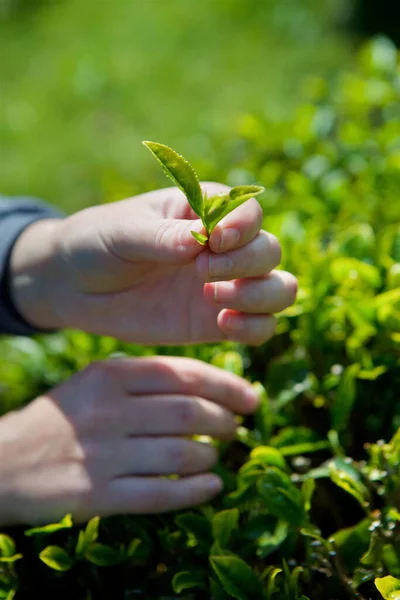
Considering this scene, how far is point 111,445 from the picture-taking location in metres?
1.58

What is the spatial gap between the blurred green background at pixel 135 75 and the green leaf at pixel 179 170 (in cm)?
304

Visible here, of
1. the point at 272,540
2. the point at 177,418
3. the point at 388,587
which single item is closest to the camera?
the point at 388,587

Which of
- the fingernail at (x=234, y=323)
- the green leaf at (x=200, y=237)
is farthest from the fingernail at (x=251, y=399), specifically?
the green leaf at (x=200, y=237)

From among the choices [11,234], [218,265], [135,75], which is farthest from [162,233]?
[135,75]

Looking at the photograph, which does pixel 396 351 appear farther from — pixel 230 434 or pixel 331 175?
pixel 331 175

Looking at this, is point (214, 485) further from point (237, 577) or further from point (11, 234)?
point (11, 234)

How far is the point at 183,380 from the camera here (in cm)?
164

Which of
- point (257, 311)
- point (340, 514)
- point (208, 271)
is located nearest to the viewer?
point (208, 271)

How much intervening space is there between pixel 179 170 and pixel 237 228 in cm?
18

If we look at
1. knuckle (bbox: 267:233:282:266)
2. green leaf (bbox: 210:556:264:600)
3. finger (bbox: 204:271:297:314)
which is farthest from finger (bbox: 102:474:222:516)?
knuckle (bbox: 267:233:282:266)

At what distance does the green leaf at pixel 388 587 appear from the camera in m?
1.15

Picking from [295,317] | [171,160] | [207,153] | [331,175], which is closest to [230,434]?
[295,317]

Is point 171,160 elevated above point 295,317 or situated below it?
above

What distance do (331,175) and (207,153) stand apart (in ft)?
2.10
